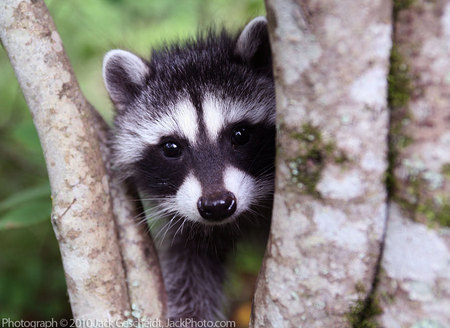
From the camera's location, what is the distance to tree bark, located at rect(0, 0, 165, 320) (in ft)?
6.29

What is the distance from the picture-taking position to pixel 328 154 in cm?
138

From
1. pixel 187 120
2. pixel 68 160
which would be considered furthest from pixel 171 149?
pixel 68 160

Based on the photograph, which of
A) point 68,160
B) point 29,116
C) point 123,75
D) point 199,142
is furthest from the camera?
point 29,116

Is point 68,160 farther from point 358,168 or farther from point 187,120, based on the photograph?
point 358,168

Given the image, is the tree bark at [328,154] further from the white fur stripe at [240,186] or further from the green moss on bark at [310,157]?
the white fur stripe at [240,186]

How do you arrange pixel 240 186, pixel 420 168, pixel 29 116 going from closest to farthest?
pixel 420 168 → pixel 240 186 → pixel 29 116

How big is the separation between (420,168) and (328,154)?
0.84 ft

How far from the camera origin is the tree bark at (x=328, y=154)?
1.31 meters

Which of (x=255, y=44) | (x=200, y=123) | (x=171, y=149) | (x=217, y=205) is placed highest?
(x=255, y=44)

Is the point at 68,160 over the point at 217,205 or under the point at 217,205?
over

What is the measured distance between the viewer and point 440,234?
4.22 feet

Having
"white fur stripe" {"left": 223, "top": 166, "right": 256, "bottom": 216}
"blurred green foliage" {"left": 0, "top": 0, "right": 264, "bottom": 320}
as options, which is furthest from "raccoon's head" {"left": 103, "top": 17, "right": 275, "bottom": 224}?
"blurred green foliage" {"left": 0, "top": 0, "right": 264, "bottom": 320}

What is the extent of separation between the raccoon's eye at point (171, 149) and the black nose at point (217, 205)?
1.42 ft

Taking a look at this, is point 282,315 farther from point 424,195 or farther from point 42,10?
point 42,10
